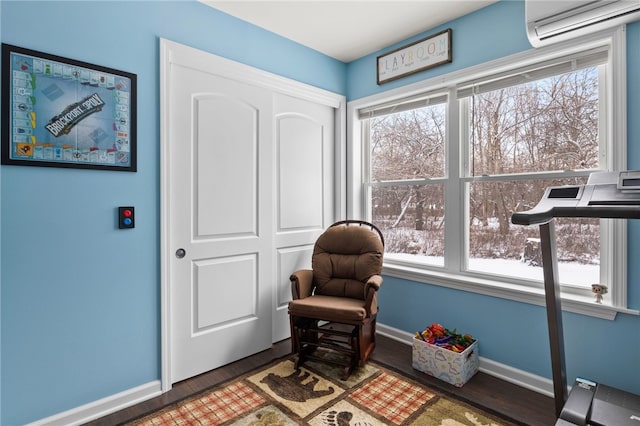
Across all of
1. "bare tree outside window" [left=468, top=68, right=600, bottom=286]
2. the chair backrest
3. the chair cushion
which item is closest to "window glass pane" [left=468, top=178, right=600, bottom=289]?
"bare tree outside window" [left=468, top=68, right=600, bottom=286]

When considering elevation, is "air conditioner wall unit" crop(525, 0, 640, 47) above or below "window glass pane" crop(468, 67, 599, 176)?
above

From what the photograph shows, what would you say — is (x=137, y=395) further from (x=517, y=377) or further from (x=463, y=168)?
(x=463, y=168)

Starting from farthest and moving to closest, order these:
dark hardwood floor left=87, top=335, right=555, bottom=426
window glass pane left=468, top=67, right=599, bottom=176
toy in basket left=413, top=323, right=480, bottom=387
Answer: toy in basket left=413, top=323, right=480, bottom=387, window glass pane left=468, top=67, right=599, bottom=176, dark hardwood floor left=87, top=335, right=555, bottom=426

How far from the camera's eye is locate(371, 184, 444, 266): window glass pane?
290 centimetres

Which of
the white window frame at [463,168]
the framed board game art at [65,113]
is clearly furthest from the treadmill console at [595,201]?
the framed board game art at [65,113]

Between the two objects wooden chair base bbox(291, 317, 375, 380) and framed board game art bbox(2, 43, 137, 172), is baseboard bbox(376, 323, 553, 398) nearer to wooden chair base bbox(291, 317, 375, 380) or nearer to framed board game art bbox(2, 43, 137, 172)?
wooden chair base bbox(291, 317, 375, 380)

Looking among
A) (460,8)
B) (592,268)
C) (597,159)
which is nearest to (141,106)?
(460,8)

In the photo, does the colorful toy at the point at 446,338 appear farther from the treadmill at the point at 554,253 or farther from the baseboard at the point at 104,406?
the baseboard at the point at 104,406

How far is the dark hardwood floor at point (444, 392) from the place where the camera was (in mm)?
1946

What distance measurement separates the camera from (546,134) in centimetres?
229

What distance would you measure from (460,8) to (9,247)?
3.17 m

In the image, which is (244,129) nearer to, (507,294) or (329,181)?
(329,181)

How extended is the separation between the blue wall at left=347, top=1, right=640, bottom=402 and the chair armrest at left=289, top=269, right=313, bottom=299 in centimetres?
78

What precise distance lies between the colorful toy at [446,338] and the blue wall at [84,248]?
188 cm
